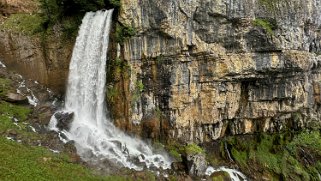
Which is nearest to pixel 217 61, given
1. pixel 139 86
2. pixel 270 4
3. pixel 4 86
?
pixel 270 4

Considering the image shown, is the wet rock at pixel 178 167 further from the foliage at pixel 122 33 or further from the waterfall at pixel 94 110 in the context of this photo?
the foliage at pixel 122 33

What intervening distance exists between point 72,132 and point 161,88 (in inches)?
244

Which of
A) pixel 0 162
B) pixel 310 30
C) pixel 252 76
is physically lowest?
pixel 0 162

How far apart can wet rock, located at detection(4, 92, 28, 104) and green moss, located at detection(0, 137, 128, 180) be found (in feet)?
15.6

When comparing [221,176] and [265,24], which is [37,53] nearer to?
[221,176]

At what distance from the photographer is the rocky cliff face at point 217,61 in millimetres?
23828

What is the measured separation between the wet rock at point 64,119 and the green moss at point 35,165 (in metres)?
2.96

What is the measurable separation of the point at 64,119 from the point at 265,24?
14.4m

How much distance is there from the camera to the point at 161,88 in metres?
24.8

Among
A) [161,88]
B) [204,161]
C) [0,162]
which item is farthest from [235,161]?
[0,162]

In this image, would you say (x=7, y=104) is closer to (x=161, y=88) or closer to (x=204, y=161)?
(x=161, y=88)

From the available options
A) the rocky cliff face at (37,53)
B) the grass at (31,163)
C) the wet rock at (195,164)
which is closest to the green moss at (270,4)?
the wet rock at (195,164)

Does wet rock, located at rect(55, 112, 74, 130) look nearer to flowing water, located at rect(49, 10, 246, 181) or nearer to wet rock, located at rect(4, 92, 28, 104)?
flowing water, located at rect(49, 10, 246, 181)

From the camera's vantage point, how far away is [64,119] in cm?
2416
